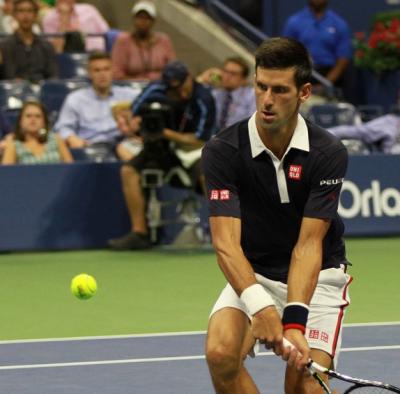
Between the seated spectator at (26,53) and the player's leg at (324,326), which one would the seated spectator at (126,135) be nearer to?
the seated spectator at (26,53)

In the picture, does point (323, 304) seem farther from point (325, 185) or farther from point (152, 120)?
point (152, 120)

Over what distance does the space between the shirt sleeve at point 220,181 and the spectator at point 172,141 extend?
6.33m

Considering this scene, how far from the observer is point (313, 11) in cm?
1564

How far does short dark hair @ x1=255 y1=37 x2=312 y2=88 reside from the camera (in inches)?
187

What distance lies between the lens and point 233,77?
12680 mm

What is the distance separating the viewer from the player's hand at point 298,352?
14.9 feet

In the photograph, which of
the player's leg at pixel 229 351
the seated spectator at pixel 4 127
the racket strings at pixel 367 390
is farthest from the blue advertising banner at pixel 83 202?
the racket strings at pixel 367 390

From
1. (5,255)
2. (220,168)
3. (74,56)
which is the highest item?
(220,168)

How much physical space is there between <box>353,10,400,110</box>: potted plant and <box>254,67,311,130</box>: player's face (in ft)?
37.5

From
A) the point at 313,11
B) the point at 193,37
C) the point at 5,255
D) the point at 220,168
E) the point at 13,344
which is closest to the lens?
the point at 220,168

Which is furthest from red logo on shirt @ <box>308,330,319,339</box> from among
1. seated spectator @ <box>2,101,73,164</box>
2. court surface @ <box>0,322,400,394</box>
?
seated spectator @ <box>2,101,73,164</box>

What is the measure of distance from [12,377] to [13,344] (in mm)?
932

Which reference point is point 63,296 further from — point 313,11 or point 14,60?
point 313,11

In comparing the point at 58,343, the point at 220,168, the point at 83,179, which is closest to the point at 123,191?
the point at 83,179
